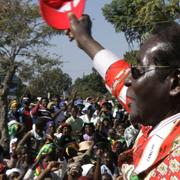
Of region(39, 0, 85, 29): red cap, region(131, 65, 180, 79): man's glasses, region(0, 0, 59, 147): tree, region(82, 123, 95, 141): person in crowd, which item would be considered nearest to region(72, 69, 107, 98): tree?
region(0, 0, 59, 147): tree

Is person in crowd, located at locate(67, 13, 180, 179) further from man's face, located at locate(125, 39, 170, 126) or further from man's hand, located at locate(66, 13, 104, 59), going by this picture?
man's hand, located at locate(66, 13, 104, 59)

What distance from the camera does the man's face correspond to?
145 centimetres

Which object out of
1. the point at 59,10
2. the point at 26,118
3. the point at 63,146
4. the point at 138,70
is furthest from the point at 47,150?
the point at 138,70

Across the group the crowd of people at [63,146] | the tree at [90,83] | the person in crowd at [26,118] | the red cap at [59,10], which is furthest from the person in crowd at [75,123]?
the tree at [90,83]

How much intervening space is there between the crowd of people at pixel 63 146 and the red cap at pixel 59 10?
2.41 meters

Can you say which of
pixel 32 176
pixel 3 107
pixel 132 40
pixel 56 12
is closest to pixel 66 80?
pixel 132 40

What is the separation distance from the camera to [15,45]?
21234mm

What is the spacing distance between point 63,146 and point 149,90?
7639mm

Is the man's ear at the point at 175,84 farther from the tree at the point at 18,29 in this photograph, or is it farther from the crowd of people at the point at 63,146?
the tree at the point at 18,29

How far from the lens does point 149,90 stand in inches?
57.6

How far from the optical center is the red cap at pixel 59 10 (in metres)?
1.96

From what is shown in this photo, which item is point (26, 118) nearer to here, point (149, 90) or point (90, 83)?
point (149, 90)

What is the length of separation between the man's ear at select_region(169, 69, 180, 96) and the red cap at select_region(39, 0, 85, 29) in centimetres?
63

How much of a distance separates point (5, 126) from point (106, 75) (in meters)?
10.7
